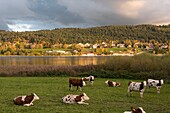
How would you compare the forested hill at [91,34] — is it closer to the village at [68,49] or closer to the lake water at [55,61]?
the village at [68,49]

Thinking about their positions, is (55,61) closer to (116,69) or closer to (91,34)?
(116,69)

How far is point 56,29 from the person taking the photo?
170375mm

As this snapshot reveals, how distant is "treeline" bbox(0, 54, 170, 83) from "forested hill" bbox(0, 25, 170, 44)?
341 feet

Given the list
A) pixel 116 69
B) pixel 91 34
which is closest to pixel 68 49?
pixel 91 34

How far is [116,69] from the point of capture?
1245 inches

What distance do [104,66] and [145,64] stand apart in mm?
5273

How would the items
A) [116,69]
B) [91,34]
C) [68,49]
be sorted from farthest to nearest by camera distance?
1. [91,34]
2. [68,49]
3. [116,69]

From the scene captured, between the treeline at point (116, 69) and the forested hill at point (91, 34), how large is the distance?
104 m

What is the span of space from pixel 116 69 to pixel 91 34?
132m

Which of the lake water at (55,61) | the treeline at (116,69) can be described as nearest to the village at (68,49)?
the lake water at (55,61)

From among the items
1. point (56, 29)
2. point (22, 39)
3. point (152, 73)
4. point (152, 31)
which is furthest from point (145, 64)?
point (56, 29)

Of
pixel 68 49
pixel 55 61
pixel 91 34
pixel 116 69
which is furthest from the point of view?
pixel 91 34

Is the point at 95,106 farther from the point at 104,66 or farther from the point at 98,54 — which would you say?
the point at 98,54

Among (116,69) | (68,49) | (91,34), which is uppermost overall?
(91,34)
